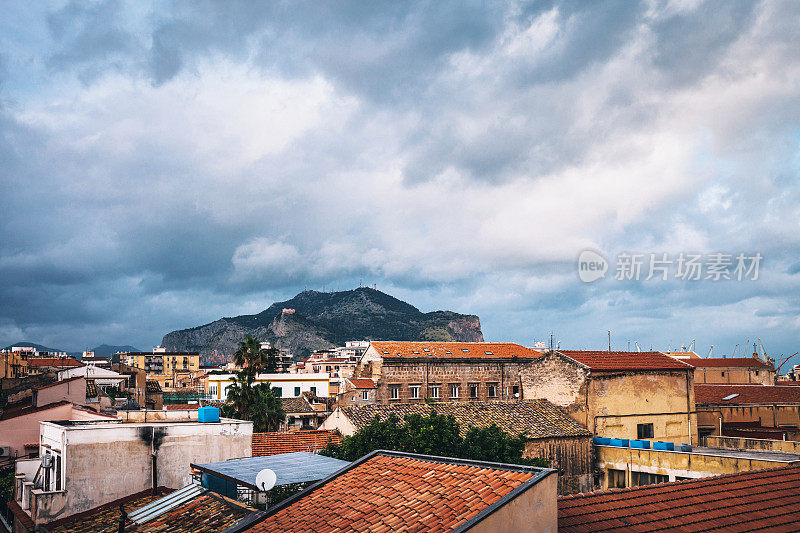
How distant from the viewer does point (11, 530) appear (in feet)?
79.7

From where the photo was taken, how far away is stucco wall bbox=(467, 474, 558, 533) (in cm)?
806

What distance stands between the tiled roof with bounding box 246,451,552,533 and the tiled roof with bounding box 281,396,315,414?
50038mm

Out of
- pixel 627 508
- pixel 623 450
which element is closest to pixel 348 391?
pixel 623 450

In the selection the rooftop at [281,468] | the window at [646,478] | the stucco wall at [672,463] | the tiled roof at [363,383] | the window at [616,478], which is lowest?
the window at [616,478]

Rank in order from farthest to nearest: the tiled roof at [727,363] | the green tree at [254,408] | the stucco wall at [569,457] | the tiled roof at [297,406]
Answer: the tiled roof at [727,363] < the tiled roof at [297,406] < the green tree at [254,408] < the stucco wall at [569,457]

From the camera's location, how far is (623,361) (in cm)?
3738

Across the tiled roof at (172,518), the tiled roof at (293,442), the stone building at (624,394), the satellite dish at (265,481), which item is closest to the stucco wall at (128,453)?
the tiled roof at (172,518)

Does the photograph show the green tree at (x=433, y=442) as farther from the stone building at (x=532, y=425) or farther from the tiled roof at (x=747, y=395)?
the tiled roof at (x=747, y=395)

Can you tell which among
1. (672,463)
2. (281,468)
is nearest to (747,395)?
(672,463)

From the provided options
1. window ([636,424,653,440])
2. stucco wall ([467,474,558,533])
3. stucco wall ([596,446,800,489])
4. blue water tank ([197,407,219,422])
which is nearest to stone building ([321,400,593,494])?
stucco wall ([596,446,800,489])

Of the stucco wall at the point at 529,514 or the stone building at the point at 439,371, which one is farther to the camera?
the stone building at the point at 439,371

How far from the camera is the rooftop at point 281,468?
15.0 m

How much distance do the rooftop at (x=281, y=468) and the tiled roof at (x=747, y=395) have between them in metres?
38.6

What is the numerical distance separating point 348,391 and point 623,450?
102 feet
